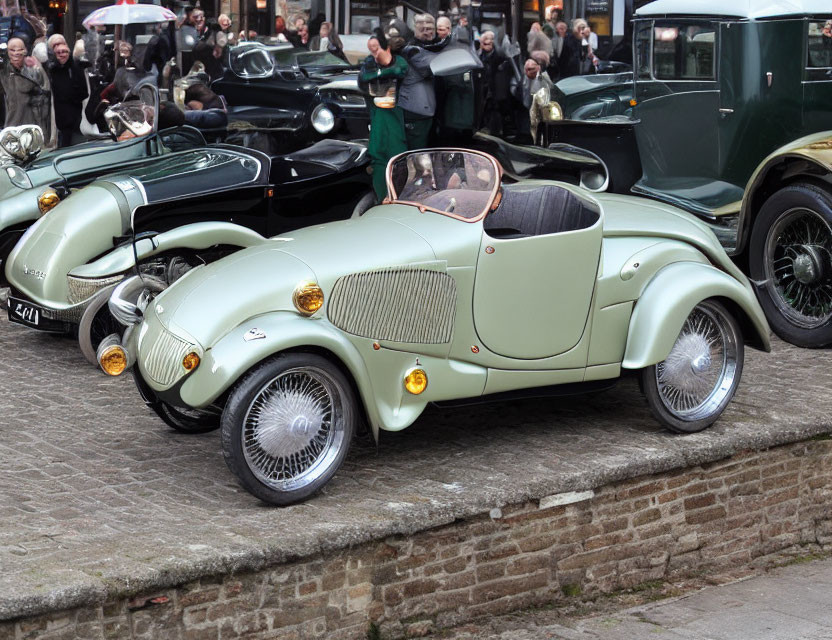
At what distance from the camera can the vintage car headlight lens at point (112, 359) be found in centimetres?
581

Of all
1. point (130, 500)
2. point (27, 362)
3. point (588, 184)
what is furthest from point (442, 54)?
point (130, 500)

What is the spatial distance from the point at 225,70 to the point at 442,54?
5.33 meters

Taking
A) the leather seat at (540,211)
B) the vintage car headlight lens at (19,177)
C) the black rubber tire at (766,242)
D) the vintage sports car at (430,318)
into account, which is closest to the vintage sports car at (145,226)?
the vintage car headlight lens at (19,177)

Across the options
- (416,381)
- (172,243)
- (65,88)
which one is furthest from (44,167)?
(65,88)

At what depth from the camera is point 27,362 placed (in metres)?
8.52

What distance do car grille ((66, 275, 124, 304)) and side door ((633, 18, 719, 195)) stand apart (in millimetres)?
4521

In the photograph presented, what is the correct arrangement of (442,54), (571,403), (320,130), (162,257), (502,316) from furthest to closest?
(320,130), (442,54), (162,257), (571,403), (502,316)

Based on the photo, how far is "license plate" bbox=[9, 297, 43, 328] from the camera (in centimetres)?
852

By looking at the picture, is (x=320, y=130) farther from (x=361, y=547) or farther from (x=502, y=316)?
(x=361, y=547)

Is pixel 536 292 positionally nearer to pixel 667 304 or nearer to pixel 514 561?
pixel 667 304

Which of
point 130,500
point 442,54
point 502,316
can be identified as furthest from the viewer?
point 442,54

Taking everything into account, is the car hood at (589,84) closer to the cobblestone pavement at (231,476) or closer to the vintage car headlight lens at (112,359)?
the cobblestone pavement at (231,476)

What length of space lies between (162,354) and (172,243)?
275 cm

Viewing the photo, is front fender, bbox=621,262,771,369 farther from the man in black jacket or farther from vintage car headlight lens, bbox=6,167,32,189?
the man in black jacket
